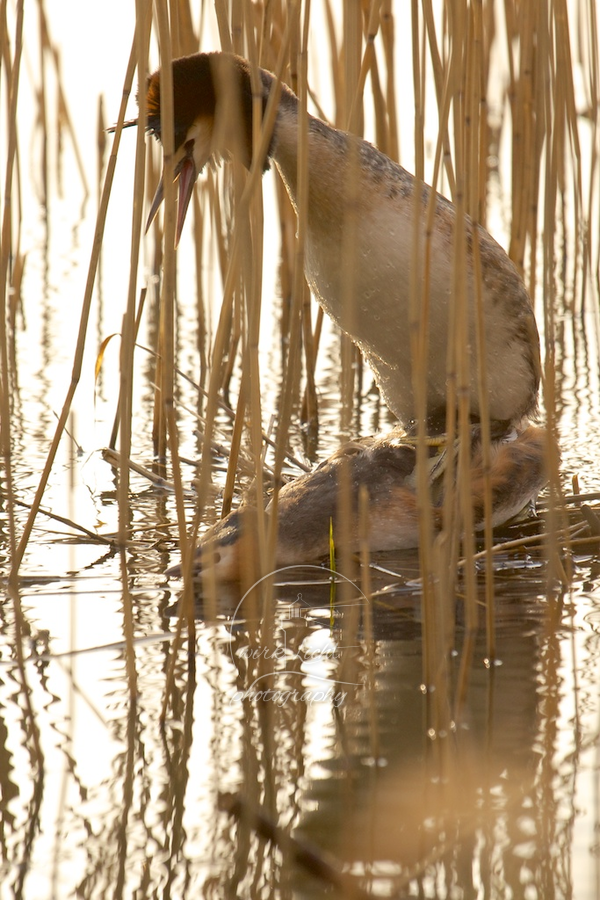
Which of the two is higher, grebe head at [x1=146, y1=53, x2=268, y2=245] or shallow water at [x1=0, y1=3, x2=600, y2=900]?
grebe head at [x1=146, y1=53, x2=268, y2=245]

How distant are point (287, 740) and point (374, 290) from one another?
1.50 m

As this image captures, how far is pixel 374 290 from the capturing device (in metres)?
3.36

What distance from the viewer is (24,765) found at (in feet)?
7.13

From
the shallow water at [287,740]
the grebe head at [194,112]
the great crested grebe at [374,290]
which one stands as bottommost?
the shallow water at [287,740]

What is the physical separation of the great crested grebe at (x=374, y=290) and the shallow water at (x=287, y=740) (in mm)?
157

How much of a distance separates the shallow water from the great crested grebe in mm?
157

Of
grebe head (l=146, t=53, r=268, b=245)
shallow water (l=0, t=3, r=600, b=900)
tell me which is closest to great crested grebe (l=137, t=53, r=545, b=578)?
grebe head (l=146, t=53, r=268, b=245)

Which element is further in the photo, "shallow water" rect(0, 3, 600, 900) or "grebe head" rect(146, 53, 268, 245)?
"grebe head" rect(146, 53, 268, 245)

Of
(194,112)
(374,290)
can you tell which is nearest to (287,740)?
(374,290)

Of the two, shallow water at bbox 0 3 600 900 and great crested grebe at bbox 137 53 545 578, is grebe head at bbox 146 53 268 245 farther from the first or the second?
shallow water at bbox 0 3 600 900

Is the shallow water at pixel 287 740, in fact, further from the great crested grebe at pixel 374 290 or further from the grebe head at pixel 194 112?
the grebe head at pixel 194 112

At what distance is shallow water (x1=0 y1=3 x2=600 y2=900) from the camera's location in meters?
1.88

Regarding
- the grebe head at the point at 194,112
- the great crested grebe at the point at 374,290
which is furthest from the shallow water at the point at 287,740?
the grebe head at the point at 194,112

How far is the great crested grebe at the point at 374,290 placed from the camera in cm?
327
